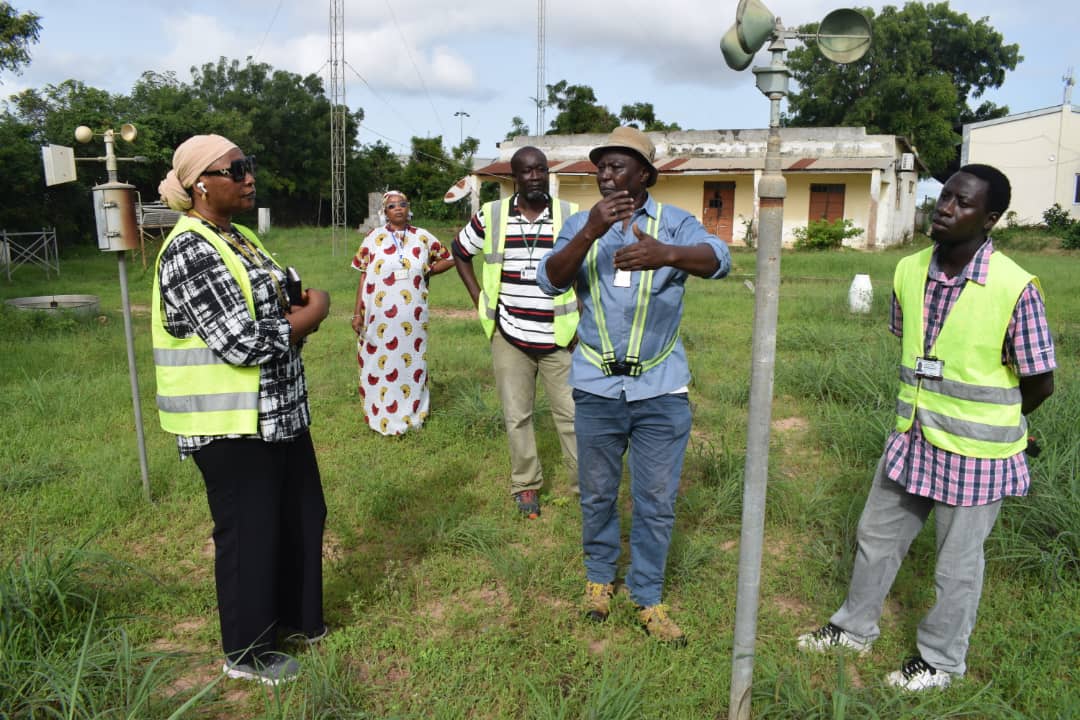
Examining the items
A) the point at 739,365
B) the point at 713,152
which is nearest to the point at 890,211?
the point at 713,152

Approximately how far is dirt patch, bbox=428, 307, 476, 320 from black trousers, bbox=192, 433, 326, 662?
800cm

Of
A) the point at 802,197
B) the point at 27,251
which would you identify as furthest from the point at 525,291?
the point at 802,197

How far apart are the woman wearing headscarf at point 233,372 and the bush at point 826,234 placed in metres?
23.8

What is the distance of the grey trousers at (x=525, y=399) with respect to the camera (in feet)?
14.1

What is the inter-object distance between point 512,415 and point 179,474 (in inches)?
84.1

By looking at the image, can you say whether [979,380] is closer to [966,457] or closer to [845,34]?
[966,457]

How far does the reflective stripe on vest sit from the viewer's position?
2.89 m

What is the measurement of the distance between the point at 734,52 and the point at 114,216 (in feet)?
12.2

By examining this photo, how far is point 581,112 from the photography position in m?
38.1

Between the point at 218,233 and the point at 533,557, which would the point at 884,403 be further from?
the point at 218,233

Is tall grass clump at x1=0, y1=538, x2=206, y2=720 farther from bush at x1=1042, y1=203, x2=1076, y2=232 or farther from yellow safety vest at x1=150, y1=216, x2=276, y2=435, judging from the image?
bush at x1=1042, y1=203, x2=1076, y2=232

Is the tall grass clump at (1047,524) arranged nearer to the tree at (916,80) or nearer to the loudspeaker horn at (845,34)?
the loudspeaker horn at (845,34)

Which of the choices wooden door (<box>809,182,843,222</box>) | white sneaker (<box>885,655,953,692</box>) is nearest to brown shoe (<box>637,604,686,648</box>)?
white sneaker (<box>885,655,953,692</box>)

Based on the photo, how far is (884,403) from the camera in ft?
17.4
